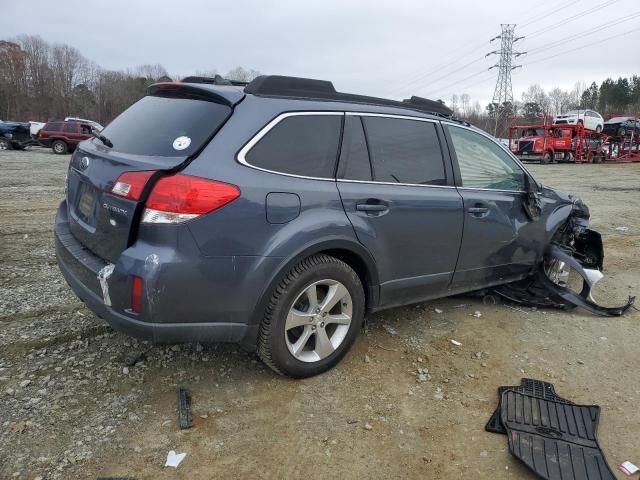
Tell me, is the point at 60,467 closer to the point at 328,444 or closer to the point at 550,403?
the point at 328,444

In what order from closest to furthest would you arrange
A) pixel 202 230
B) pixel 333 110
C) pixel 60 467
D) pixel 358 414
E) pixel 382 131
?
pixel 60 467, pixel 202 230, pixel 358 414, pixel 333 110, pixel 382 131

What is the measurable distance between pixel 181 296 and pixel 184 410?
70 cm

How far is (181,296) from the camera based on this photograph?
2.55 m

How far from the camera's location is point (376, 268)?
3.30 m

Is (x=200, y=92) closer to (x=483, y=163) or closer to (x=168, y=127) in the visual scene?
(x=168, y=127)

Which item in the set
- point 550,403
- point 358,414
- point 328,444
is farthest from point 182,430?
point 550,403

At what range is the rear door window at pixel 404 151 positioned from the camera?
333cm

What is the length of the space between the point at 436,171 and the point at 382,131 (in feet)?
1.90

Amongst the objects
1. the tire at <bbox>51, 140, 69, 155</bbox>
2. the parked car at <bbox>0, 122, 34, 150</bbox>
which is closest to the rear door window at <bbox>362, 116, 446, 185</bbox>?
the tire at <bbox>51, 140, 69, 155</bbox>

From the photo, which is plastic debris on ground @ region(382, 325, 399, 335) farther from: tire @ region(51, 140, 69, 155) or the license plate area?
tire @ region(51, 140, 69, 155)

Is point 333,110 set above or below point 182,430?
above

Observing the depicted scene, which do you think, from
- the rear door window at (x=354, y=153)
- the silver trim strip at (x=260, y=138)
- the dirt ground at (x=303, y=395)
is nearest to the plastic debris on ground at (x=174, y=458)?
the dirt ground at (x=303, y=395)

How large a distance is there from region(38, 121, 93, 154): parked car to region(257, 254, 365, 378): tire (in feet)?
77.9

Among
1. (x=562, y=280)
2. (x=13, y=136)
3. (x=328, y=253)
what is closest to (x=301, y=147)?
(x=328, y=253)
